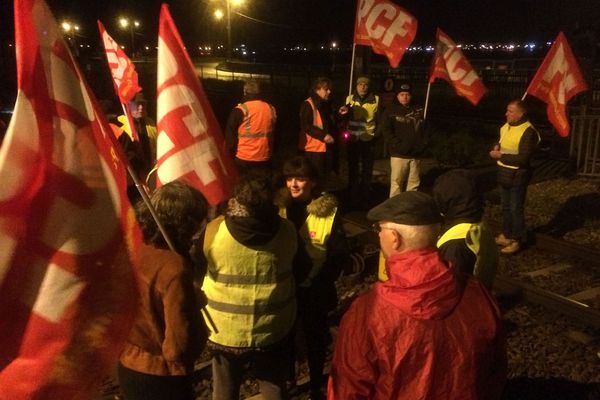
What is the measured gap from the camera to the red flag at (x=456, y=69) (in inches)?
330

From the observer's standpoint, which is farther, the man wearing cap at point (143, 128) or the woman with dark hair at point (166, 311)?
the man wearing cap at point (143, 128)

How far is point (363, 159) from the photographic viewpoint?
28.9 feet

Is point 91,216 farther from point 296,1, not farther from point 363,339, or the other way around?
point 296,1

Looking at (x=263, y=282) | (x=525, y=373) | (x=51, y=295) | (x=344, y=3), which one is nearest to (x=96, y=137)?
(x=51, y=295)

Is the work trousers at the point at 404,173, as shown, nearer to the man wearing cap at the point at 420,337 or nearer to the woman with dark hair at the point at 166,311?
the woman with dark hair at the point at 166,311

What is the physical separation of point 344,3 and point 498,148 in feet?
230

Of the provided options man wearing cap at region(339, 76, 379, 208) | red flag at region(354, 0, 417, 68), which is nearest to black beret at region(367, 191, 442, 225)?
man wearing cap at region(339, 76, 379, 208)

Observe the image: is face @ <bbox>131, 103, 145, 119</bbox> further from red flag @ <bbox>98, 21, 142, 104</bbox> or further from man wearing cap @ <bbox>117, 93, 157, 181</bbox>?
red flag @ <bbox>98, 21, 142, 104</bbox>

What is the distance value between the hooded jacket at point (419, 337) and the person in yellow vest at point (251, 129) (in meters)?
4.73

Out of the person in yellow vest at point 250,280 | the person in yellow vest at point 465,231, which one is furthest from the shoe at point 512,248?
the person in yellow vest at point 250,280

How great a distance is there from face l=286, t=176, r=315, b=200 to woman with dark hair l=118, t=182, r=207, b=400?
1233 millimetres

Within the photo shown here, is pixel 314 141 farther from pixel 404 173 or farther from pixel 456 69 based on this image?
pixel 456 69

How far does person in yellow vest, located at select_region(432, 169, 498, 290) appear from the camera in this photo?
3324mm

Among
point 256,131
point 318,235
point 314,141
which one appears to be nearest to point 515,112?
point 314,141
